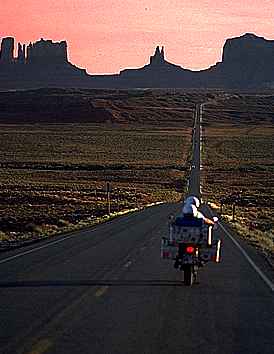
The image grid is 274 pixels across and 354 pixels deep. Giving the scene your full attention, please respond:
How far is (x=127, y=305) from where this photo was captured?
12281mm

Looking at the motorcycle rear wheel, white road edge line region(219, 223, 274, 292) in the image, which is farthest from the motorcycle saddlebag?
white road edge line region(219, 223, 274, 292)

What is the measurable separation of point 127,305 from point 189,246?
9.32ft

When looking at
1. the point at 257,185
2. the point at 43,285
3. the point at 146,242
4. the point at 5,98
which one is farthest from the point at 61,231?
the point at 5,98

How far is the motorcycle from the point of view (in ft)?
48.5

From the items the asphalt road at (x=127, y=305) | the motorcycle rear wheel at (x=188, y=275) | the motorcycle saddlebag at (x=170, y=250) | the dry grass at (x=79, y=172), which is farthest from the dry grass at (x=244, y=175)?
the motorcycle rear wheel at (x=188, y=275)

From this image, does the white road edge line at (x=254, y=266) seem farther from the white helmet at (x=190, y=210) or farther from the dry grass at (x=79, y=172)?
the dry grass at (x=79, y=172)

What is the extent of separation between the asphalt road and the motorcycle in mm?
374

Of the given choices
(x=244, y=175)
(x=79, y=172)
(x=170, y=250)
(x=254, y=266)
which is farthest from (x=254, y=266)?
(x=244, y=175)

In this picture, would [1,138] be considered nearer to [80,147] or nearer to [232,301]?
[80,147]

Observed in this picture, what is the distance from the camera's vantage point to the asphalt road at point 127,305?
372 inches

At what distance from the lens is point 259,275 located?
16.5 meters

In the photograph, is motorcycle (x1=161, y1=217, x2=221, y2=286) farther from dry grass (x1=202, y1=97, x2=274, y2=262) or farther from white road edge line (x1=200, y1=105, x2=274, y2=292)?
dry grass (x1=202, y1=97, x2=274, y2=262)

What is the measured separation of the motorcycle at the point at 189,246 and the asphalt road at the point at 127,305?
1.23 ft

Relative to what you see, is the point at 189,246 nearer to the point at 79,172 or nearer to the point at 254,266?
the point at 254,266
